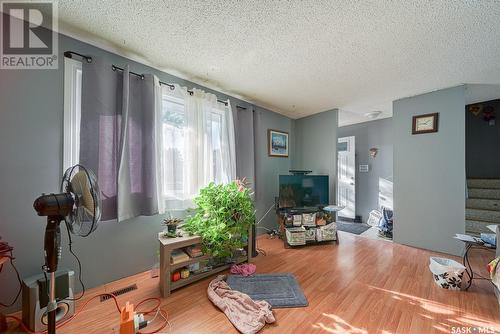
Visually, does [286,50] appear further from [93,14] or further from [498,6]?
[93,14]

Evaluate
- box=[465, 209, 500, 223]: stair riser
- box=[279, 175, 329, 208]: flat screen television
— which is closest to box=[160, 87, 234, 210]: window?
box=[279, 175, 329, 208]: flat screen television

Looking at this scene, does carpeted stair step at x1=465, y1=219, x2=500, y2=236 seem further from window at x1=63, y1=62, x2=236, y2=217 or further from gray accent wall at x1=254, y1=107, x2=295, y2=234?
window at x1=63, y1=62, x2=236, y2=217

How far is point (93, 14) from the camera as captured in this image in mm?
1437

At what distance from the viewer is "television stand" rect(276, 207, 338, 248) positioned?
2801 mm

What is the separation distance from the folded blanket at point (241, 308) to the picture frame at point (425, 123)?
3.09m

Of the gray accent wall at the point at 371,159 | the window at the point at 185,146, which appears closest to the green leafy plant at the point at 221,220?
the window at the point at 185,146

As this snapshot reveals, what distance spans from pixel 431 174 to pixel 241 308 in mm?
3022

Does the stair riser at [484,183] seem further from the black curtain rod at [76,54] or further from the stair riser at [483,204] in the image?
the black curtain rod at [76,54]

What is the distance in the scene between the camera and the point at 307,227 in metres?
2.90

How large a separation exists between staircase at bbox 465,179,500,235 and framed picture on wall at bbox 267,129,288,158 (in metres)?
3.20

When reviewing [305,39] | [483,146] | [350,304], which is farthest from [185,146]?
[483,146]

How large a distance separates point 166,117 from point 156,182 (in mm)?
753

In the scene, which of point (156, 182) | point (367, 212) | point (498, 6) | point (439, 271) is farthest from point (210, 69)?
point (367, 212)

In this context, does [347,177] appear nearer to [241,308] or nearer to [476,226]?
[476,226]
